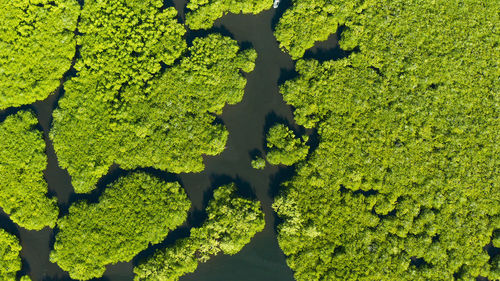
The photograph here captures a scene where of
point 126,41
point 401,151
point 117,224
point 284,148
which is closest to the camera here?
point 117,224

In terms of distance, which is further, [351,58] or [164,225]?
[351,58]

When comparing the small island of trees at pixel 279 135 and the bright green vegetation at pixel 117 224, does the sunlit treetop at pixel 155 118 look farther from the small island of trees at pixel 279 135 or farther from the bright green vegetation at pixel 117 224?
the bright green vegetation at pixel 117 224

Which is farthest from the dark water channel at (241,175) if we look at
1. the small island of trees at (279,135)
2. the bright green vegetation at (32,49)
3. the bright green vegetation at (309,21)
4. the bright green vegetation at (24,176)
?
the bright green vegetation at (32,49)

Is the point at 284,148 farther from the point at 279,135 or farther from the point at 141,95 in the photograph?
Answer: the point at 141,95

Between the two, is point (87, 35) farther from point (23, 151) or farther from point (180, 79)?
point (23, 151)

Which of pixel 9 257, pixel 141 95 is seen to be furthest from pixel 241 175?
pixel 9 257

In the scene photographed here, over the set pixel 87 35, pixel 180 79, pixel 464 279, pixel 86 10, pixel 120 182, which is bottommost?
pixel 464 279

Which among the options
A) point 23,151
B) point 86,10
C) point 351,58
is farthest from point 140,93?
point 351,58
